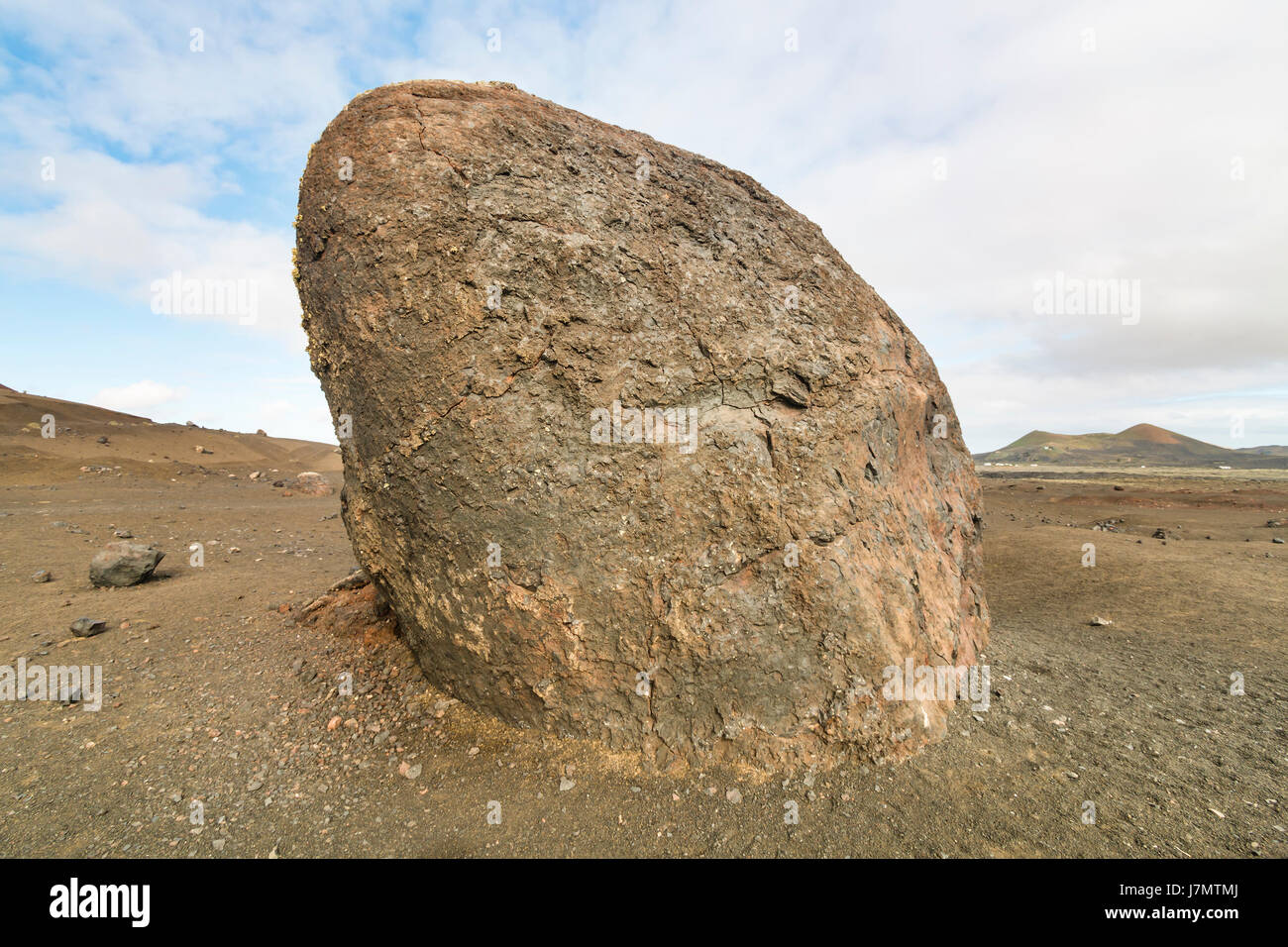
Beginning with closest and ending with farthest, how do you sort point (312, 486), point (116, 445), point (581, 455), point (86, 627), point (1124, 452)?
point (581, 455) → point (86, 627) → point (312, 486) → point (116, 445) → point (1124, 452)

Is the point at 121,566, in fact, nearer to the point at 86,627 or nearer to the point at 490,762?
the point at 86,627

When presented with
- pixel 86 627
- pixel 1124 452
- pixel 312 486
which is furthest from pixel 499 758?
pixel 1124 452

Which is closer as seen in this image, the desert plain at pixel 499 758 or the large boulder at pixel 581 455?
the desert plain at pixel 499 758

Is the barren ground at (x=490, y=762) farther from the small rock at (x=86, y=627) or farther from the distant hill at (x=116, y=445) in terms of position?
Result: the distant hill at (x=116, y=445)

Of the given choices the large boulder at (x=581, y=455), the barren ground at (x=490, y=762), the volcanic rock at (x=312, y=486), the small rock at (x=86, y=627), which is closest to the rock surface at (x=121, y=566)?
the barren ground at (x=490, y=762)

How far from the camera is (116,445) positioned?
777 inches

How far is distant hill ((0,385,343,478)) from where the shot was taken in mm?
16812

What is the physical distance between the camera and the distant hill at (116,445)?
55.2 ft

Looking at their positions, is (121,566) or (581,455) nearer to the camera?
(581,455)

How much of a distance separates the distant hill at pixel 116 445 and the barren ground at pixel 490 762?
14.1 meters

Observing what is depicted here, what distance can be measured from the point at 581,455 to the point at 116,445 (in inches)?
939
